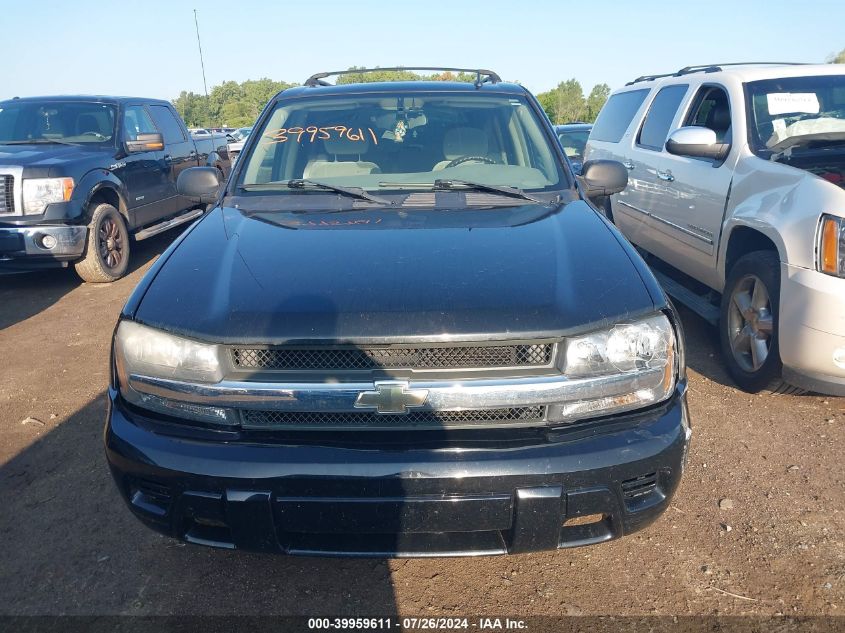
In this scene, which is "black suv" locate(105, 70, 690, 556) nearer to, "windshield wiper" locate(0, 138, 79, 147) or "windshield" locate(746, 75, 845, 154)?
"windshield" locate(746, 75, 845, 154)

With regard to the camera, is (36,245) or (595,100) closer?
(36,245)

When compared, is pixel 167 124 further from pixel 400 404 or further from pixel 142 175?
pixel 400 404

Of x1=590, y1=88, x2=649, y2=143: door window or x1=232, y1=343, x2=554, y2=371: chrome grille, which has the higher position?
x1=590, y1=88, x2=649, y2=143: door window

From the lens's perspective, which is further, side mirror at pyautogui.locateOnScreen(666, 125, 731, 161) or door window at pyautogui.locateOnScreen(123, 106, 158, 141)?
door window at pyautogui.locateOnScreen(123, 106, 158, 141)

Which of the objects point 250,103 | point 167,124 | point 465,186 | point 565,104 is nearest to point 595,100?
point 565,104

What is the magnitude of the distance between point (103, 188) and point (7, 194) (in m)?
0.90

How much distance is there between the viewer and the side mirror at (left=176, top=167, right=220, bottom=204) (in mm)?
3330

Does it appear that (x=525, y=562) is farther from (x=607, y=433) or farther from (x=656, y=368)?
(x=656, y=368)

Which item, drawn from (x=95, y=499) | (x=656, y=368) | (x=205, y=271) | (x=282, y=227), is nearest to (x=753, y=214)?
(x=656, y=368)

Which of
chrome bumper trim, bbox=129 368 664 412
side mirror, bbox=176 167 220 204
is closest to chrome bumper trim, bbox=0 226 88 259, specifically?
side mirror, bbox=176 167 220 204

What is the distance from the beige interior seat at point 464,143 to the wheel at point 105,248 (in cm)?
442

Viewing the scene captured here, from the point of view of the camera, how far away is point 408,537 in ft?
6.39

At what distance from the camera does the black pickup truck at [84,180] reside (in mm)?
5871

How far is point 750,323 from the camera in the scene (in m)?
3.79
